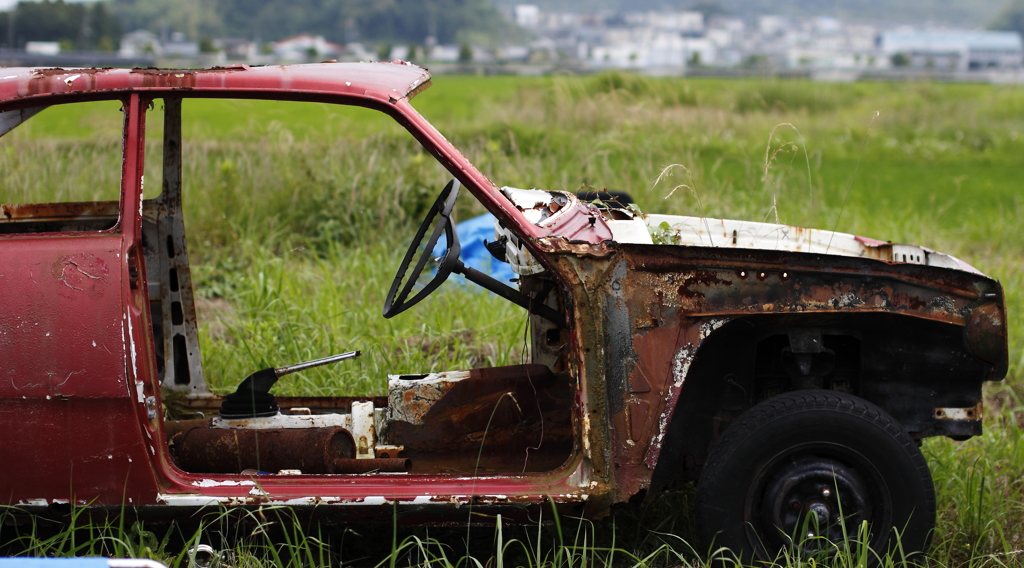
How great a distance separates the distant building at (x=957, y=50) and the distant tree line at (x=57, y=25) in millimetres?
98405

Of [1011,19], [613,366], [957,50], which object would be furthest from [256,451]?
[1011,19]

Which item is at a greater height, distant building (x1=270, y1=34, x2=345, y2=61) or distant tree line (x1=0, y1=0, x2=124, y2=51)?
distant building (x1=270, y1=34, x2=345, y2=61)

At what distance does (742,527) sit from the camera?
2.53 meters

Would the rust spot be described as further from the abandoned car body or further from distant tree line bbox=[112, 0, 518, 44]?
distant tree line bbox=[112, 0, 518, 44]

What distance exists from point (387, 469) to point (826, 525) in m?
1.43

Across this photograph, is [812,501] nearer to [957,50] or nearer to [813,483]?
[813,483]

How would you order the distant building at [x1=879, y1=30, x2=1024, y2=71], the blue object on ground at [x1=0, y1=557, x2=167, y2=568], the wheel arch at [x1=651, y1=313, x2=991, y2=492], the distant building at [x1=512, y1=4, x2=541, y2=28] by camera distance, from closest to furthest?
1. the blue object on ground at [x1=0, y1=557, x2=167, y2=568]
2. the wheel arch at [x1=651, y1=313, x2=991, y2=492]
3. the distant building at [x1=879, y1=30, x2=1024, y2=71]
4. the distant building at [x1=512, y1=4, x2=541, y2=28]

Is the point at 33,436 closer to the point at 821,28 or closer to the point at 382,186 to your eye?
the point at 382,186

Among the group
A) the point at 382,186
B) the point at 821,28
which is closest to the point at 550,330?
the point at 382,186

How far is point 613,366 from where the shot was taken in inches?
95.5

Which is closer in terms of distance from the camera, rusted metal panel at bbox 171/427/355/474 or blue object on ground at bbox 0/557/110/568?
blue object on ground at bbox 0/557/110/568

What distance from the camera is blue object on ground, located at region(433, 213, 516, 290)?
5418 mm

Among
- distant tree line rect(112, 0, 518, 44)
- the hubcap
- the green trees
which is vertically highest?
the green trees

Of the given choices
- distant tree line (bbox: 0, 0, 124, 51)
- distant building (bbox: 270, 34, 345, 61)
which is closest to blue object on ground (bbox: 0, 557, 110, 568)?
distant tree line (bbox: 0, 0, 124, 51)
